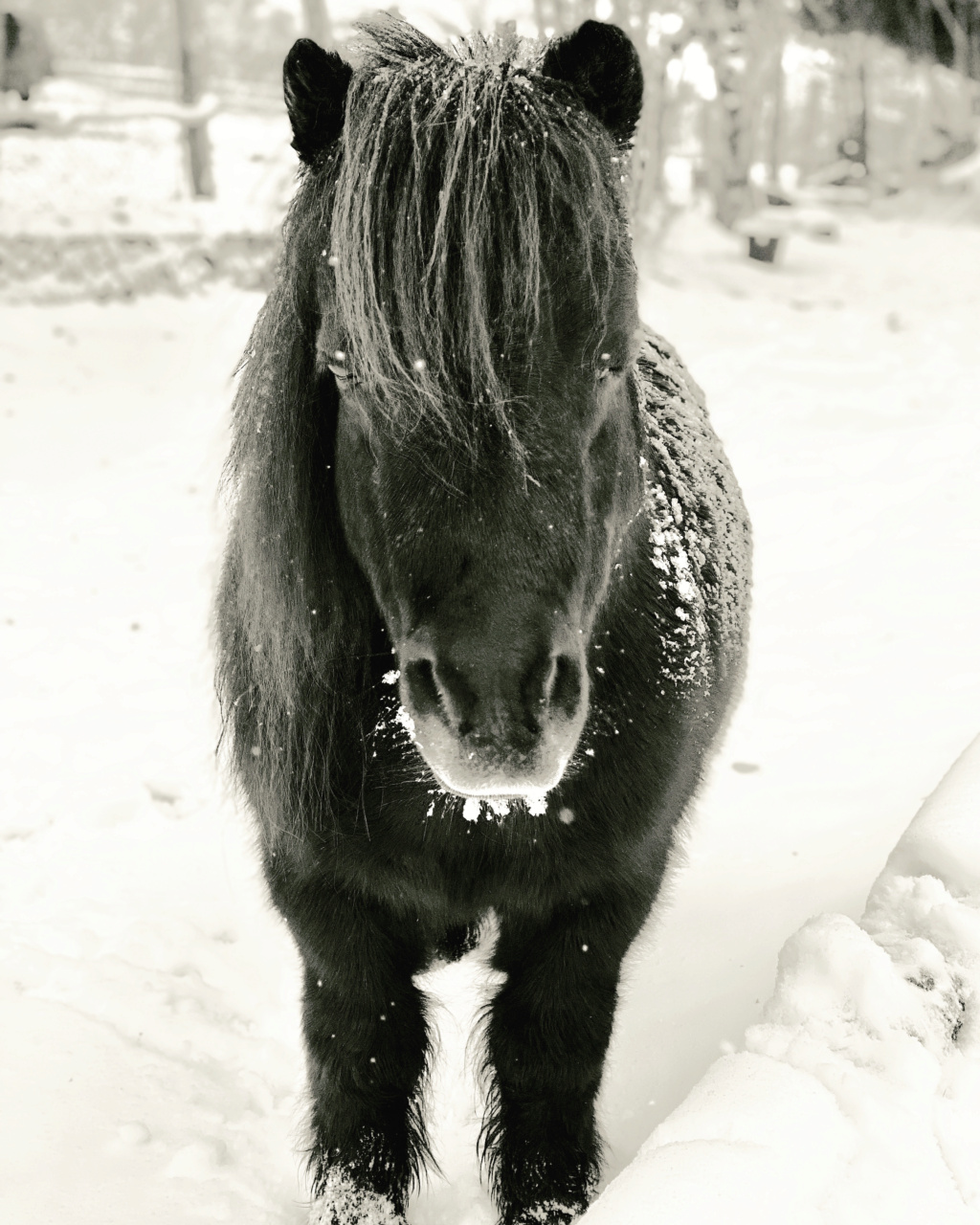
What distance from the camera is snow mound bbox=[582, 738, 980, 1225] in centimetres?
143

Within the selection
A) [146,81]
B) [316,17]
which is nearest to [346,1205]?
[316,17]

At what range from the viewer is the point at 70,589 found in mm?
5410

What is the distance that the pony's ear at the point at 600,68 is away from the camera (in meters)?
1.56

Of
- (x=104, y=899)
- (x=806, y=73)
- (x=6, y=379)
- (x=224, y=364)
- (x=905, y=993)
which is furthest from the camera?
(x=806, y=73)

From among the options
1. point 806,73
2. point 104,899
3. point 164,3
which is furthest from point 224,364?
point 164,3

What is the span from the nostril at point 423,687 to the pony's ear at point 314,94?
0.82m

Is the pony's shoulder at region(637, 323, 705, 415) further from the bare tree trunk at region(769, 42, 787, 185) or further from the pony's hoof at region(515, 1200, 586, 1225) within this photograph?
the bare tree trunk at region(769, 42, 787, 185)

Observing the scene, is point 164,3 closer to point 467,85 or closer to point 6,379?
point 6,379

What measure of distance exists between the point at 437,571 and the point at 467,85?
70 cm

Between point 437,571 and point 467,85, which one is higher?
point 467,85

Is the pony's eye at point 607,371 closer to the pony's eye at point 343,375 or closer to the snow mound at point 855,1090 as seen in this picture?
the pony's eye at point 343,375

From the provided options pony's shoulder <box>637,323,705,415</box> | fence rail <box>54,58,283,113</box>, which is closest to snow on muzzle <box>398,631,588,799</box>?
pony's shoulder <box>637,323,705,415</box>

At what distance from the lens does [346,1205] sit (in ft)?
6.90

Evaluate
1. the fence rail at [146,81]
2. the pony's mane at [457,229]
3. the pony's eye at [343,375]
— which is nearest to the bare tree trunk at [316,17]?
the fence rail at [146,81]
